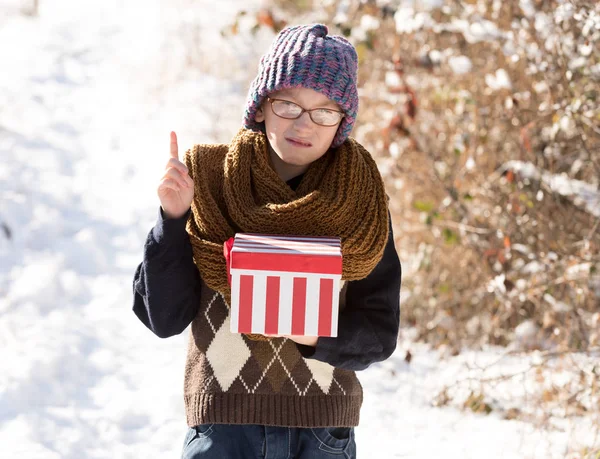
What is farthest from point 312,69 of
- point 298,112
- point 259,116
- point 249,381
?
point 249,381

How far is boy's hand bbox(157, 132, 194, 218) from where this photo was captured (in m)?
1.89

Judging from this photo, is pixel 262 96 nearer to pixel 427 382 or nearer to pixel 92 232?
pixel 427 382

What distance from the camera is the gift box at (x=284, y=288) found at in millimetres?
1797

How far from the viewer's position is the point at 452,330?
4.80 m

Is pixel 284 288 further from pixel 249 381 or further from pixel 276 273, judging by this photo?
pixel 249 381

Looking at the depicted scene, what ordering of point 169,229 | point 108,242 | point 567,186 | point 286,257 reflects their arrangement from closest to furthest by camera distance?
point 286,257, point 169,229, point 567,186, point 108,242

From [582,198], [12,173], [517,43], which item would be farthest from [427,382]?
[12,173]

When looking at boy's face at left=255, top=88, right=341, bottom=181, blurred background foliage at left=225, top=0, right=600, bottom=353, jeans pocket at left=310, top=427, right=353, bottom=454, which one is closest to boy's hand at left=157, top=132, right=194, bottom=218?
boy's face at left=255, top=88, right=341, bottom=181

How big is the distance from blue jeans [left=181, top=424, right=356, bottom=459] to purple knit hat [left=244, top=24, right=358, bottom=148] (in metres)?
0.71

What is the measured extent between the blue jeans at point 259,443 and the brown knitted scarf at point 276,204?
35cm

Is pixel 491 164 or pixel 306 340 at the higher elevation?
pixel 491 164

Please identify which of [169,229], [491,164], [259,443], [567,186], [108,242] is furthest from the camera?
[108,242]

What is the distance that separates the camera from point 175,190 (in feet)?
6.22

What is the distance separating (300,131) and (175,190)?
12.7 inches
